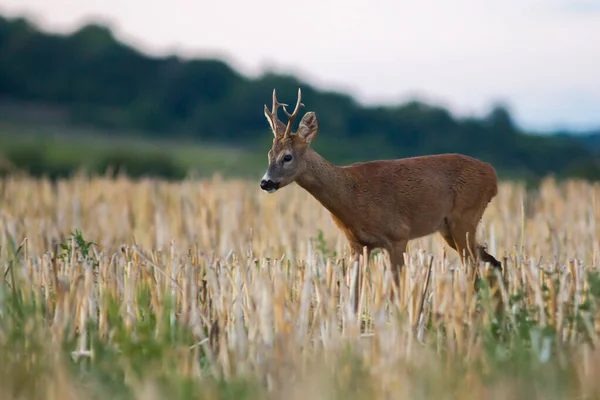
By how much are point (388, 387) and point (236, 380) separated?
756mm

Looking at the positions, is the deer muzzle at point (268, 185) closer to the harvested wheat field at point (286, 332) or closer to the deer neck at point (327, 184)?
the deer neck at point (327, 184)

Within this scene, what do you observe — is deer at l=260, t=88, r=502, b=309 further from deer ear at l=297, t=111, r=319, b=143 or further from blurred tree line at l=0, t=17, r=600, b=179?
blurred tree line at l=0, t=17, r=600, b=179

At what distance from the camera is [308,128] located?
738 cm

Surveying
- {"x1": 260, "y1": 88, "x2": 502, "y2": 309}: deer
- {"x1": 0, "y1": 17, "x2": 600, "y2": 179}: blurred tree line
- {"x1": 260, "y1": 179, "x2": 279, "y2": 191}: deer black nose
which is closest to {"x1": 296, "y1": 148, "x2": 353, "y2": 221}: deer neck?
{"x1": 260, "y1": 88, "x2": 502, "y2": 309}: deer

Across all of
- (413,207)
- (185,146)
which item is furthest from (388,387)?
(185,146)

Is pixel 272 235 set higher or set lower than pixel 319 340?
higher

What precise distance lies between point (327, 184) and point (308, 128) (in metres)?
0.54

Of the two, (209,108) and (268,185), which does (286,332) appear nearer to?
(268,185)

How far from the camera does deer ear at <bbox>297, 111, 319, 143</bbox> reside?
24.1 feet

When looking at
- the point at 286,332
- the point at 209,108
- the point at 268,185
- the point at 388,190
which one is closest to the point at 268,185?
the point at 268,185

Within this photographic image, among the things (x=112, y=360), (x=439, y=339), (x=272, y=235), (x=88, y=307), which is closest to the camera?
(x=112, y=360)

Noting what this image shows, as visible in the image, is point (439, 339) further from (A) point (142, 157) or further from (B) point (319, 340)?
(A) point (142, 157)

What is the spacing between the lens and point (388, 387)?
13.6 ft

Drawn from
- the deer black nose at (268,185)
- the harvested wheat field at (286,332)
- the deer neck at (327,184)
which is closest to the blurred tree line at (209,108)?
the deer neck at (327,184)
